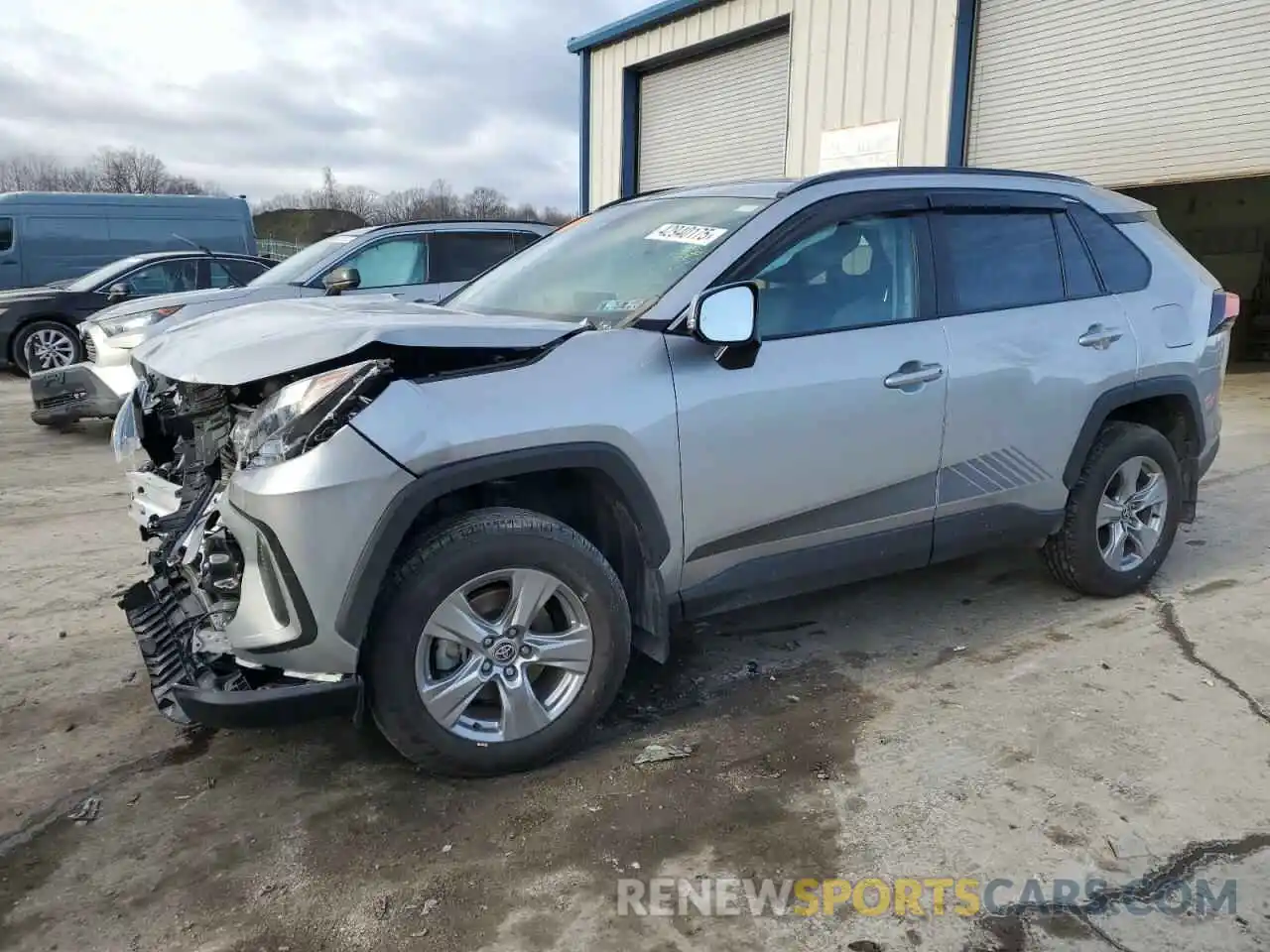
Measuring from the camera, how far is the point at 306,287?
8.05 m

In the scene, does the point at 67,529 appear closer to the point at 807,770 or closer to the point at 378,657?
the point at 378,657

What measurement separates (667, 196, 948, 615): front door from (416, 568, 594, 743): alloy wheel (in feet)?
1.54

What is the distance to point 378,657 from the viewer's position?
2.65 metres

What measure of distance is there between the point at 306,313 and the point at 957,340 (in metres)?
2.32

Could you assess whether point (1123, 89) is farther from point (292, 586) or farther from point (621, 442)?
point (292, 586)

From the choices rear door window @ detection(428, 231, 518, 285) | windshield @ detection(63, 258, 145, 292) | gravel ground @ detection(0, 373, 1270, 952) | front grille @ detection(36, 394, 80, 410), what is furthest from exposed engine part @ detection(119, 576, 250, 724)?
windshield @ detection(63, 258, 145, 292)

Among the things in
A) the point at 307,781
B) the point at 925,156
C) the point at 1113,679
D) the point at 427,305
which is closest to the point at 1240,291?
the point at 925,156

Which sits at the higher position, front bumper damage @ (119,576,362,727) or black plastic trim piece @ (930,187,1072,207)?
black plastic trim piece @ (930,187,1072,207)

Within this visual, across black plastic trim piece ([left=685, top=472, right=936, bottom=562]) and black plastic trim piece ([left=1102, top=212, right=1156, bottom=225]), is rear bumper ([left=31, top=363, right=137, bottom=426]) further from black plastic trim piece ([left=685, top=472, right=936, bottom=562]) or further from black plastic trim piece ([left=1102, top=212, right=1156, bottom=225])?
black plastic trim piece ([left=1102, top=212, right=1156, bottom=225])

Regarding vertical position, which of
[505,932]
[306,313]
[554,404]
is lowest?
[505,932]

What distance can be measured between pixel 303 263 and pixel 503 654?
6684 mm

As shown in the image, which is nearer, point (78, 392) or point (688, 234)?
point (688, 234)

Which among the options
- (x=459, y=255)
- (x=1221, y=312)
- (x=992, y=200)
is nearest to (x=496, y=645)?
(x=992, y=200)

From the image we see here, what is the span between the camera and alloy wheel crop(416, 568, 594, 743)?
9.00ft
